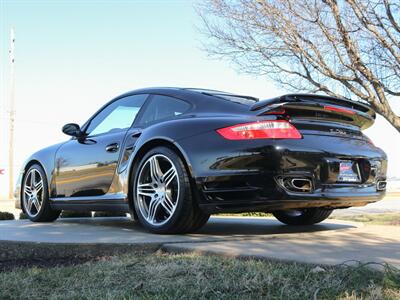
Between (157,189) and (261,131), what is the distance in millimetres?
1125

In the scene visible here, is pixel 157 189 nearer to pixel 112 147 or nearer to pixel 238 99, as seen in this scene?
pixel 112 147

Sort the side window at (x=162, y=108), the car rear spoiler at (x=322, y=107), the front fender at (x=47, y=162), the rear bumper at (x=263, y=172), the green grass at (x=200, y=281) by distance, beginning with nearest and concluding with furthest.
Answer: the green grass at (x=200, y=281) < the rear bumper at (x=263, y=172) < the car rear spoiler at (x=322, y=107) < the side window at (x=162, y=108) < the front fender at (x=47, y=162)

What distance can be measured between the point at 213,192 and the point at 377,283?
5.78 ft

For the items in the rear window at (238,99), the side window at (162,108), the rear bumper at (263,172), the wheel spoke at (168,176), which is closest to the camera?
the rear bumper at (263,172)

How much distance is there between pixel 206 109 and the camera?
14.9ft

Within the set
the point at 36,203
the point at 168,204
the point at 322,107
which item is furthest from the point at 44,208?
the point at 322,107

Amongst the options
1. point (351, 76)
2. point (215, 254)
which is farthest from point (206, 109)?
point (351, 76)

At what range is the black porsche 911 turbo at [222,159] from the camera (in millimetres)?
3988

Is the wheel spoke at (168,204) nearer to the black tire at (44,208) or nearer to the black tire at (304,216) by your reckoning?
the black tire at (304,216)

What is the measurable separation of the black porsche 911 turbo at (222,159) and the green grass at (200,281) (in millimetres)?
975

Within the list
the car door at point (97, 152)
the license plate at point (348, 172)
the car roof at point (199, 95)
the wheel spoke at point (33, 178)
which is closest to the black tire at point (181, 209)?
the car roof at point (199, 95)

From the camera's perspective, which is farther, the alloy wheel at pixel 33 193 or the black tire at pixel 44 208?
the alloy wheel at pixel 33 193

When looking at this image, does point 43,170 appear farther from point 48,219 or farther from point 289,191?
point 289,191

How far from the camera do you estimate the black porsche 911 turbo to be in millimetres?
3988
